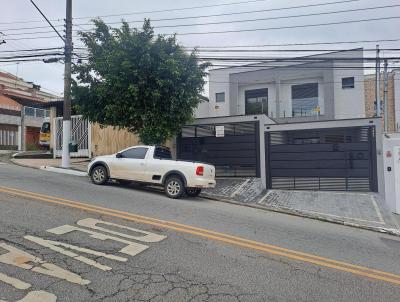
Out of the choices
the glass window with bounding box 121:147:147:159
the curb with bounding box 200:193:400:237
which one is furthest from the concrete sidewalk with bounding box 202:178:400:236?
the glass window with bounding box 121:147:147:159

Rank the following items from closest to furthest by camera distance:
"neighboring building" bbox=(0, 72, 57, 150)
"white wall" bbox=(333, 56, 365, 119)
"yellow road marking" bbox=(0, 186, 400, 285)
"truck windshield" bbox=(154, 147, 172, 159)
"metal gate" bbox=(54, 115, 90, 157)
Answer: "yellow road marking" bbox=(0, 186, 400, 285)
"truck windshield" bbox=(154, 147, 172, 159)
"metal gate" bbox=(54, 115, 90, 157)
"white wall" bbox=(333, 56, 365, 119)
"neighboring building" bbox=(0, 72, 57, 150)

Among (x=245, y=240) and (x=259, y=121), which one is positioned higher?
(x=259, y=121)

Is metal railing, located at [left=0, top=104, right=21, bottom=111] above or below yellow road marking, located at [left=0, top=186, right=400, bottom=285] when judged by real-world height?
above

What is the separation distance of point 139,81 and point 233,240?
8147 millimetres

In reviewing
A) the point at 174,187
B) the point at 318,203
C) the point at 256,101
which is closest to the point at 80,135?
the point at 174,187

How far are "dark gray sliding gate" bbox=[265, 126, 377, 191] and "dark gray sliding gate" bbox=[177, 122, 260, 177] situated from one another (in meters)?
0.71

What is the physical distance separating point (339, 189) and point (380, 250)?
8.03 meters

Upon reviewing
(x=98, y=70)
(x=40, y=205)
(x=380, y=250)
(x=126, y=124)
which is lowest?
(x=380, y=250)

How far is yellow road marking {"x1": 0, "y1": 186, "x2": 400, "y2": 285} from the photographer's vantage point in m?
5.69

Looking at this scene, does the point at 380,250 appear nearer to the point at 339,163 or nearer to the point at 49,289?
the point at 49,289

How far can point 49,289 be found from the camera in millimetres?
4352

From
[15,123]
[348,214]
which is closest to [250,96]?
[348,214]

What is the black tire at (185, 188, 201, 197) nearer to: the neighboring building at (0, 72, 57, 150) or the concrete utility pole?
the concrete utility pole

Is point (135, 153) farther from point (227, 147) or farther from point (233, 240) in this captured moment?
point (233, 240)
